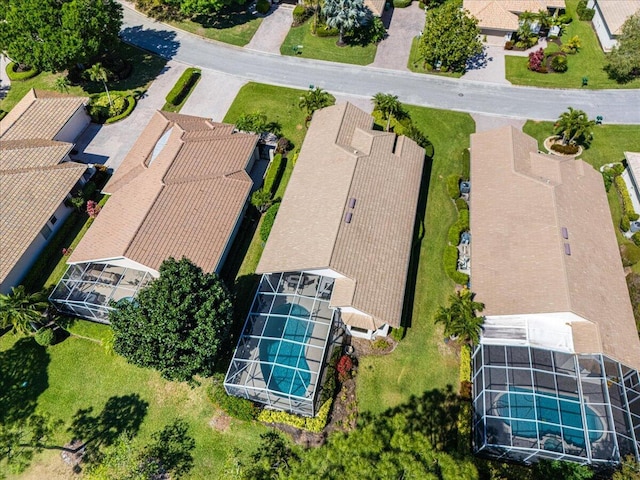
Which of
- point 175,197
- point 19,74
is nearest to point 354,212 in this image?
point 175,197

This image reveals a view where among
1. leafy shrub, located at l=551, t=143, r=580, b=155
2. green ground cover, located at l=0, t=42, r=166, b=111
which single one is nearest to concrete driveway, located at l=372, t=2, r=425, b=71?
leafy shrub, located at l=551, t=143, r=580, b=155

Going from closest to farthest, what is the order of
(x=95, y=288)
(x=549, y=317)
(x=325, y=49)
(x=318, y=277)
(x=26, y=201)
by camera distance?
1. (x=549, y=317)
2. (x=318, y=277)
3. (x=95, y=288)
4. (x=26, y=201)
5. (x=325, y=49)

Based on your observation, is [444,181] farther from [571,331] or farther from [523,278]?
[571,331]

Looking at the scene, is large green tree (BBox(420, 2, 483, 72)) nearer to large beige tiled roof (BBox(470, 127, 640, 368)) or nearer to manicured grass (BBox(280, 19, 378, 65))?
manicured grass (BBox(280, 19, 378, 65))

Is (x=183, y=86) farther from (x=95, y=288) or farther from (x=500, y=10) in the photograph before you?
(x=500, y=10)

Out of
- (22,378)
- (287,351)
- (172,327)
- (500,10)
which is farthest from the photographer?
(500,10)

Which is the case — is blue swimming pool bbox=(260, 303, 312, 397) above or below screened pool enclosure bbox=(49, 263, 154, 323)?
below

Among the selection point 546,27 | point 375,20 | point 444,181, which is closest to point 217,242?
point 444,181

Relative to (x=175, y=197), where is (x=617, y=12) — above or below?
above
